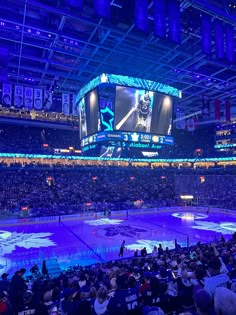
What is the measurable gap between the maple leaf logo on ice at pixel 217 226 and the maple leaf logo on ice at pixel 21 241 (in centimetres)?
1486

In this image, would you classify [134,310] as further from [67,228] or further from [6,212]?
[6,212]

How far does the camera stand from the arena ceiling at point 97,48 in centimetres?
1470

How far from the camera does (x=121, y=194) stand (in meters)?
42.8

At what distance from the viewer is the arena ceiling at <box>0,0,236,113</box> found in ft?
48.2

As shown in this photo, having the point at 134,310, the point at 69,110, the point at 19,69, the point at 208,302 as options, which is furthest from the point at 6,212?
the point at 208,302

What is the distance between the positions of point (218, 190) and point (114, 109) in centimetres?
3319

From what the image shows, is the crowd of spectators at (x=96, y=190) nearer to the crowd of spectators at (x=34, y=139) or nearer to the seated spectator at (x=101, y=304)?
the crowd of spectators at (x=34, y=139)

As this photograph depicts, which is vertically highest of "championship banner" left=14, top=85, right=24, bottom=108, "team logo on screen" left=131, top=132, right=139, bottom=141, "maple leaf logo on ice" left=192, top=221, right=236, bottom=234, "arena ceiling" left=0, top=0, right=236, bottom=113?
"arena ceiling" left=0, top=0, right=236, bottom=113

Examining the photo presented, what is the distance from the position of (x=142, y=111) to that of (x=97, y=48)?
20.5 feet

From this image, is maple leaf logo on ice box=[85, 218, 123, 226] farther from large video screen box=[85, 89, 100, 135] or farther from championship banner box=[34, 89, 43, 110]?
large video screen box=[85, 89, 100, 135]

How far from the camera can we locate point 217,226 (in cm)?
2631

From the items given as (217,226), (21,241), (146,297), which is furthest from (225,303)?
(217,226)

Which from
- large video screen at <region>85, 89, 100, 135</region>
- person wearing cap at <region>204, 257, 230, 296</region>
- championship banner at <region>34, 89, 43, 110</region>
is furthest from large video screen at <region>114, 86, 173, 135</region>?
person wearing cap at <region>204, 257, 230, 296</region>

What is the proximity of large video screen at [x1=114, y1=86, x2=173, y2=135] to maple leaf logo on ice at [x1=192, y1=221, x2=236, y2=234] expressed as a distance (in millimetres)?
12466
